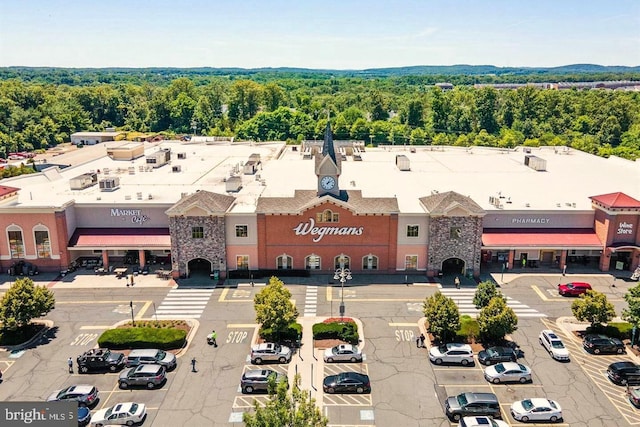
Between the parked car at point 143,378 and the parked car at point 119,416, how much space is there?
13.0 feet

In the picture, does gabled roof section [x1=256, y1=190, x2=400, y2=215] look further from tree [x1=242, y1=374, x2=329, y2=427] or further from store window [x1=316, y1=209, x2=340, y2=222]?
tree [x1=242, y1=374, x2=329, y2=427]

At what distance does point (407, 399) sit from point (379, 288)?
70.4 ft

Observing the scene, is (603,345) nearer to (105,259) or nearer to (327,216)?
(327,216)

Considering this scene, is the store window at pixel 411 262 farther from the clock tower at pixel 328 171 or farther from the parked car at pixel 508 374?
the parked car at pixel 508 374

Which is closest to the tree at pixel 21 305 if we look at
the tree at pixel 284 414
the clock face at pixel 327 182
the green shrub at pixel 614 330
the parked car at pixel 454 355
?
the tree at pixel 284 414

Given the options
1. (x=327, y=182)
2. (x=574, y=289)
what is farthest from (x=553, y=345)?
(x=327, y=182)

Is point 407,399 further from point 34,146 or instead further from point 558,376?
point 34,146

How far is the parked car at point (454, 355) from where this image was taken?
48.1 m

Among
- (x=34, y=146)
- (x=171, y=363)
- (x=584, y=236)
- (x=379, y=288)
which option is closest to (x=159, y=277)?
(x=171, y=363)

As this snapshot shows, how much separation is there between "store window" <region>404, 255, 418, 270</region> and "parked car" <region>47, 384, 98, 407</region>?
3849 cm

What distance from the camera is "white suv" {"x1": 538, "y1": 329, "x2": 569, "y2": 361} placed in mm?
48844

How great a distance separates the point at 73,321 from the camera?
56.5 meters

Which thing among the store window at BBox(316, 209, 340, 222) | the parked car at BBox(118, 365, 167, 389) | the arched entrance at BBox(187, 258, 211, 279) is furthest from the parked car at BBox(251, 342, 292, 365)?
the store window at BBox(316, 209, 340, 222)

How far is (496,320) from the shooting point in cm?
4959
